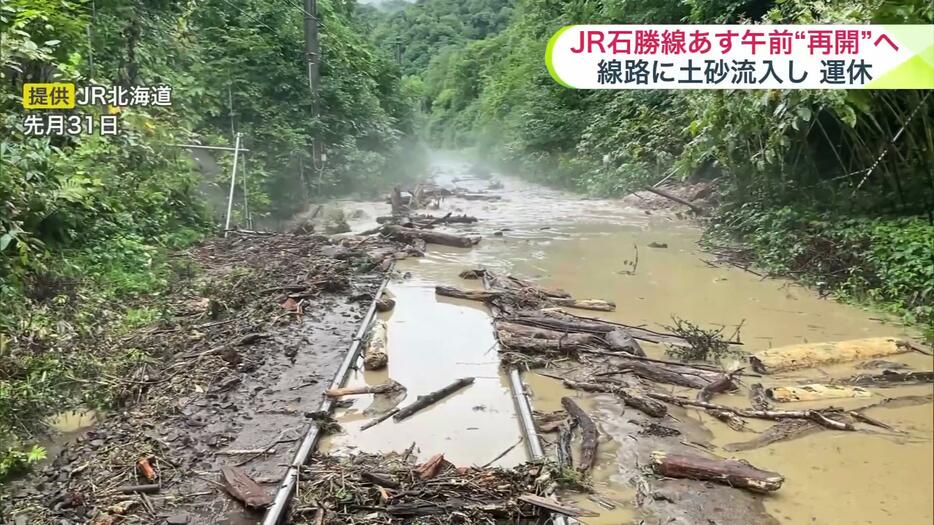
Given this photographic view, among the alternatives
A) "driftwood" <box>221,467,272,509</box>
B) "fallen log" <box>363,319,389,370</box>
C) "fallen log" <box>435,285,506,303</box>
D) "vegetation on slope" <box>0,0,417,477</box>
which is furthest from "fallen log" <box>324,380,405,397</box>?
"fallen log" <box>435,285,506,303</box>

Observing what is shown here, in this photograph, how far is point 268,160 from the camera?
1650cm

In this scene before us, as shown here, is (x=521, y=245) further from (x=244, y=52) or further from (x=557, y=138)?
(x=557, y=138)

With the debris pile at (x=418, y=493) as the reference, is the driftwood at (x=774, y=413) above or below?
above

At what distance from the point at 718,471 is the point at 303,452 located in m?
2.88

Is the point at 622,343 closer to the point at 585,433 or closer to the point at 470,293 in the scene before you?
the point at 585,433

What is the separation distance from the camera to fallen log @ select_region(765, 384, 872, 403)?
569 cm

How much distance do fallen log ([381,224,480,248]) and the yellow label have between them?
6.77 metres

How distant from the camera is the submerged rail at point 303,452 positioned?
13.1 feet

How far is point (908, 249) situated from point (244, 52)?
49.9ft

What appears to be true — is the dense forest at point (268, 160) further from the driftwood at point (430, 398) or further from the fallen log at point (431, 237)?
the fallen log at point (431, 237)

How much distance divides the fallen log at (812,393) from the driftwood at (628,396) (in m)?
1.01

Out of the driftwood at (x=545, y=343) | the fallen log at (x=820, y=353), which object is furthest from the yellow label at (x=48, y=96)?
the fallen log at (x=820, y=353)

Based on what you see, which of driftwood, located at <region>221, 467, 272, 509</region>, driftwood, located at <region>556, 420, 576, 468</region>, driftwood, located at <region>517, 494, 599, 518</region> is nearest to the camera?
driftwood, located at <region>517, 494, 599, 518</region>

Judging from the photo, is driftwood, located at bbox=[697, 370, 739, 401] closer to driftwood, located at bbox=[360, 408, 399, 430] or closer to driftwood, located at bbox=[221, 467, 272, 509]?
driftwood, located at bbox=[360, 408, 399, 430]
